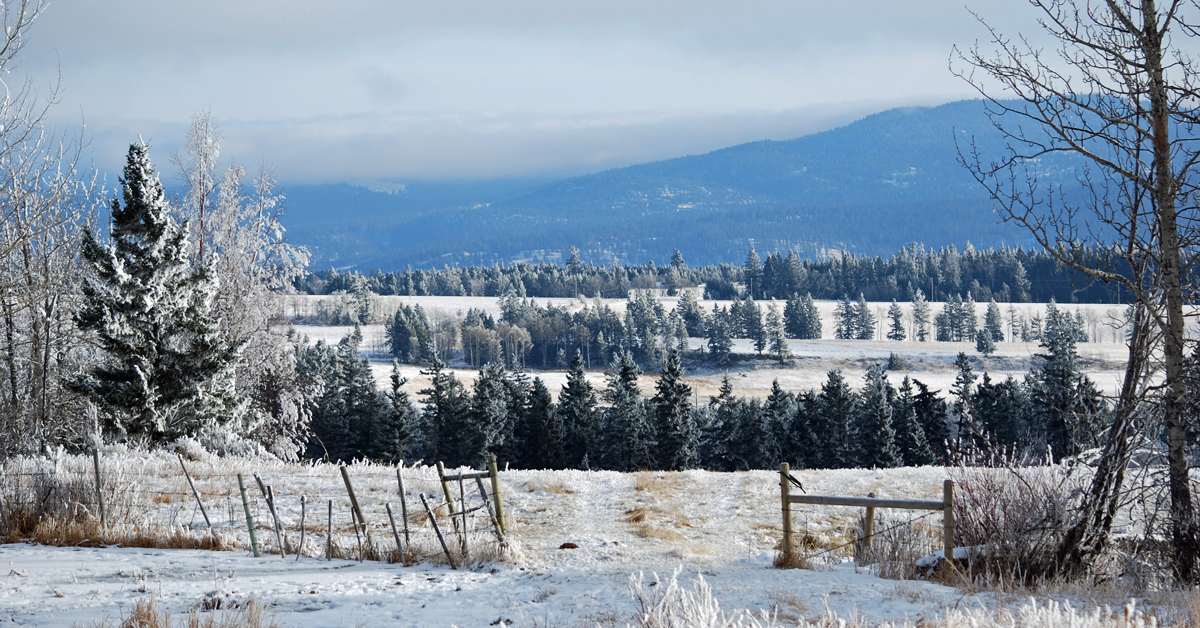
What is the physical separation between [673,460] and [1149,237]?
51744 millimetres

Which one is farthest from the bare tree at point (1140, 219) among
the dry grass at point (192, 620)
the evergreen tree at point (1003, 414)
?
the evergreen tree at point (1003, 414)

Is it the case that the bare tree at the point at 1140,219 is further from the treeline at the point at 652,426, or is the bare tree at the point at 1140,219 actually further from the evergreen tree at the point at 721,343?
the evergreen tree at the point at 721,343

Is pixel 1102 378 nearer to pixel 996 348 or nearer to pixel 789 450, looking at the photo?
pixel 996 348

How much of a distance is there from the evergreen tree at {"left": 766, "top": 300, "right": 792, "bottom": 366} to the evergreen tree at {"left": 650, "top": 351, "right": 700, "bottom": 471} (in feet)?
245

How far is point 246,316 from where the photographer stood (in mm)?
30453

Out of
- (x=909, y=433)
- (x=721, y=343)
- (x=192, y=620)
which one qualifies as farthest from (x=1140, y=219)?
(x=721, y=343)

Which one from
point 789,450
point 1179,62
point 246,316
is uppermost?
point 1179,62

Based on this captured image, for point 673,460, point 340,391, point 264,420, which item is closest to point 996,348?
point 673,460

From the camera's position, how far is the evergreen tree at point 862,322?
162875 mm

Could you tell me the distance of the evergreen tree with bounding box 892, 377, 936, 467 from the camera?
199 feet

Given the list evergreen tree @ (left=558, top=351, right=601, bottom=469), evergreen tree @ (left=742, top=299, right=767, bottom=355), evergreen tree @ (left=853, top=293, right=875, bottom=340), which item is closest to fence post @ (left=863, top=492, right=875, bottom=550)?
evergreen tree @ (left=558, top=351, right=601, bottom=469)

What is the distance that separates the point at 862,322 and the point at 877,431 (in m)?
109

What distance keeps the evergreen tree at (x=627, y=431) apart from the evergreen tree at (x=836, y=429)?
538 inches

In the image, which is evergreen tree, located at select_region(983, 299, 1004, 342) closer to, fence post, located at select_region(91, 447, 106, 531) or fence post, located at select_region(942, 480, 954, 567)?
fence post, located at select_region(942, 480, 954, 567)
